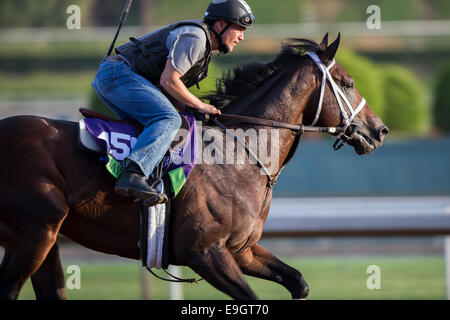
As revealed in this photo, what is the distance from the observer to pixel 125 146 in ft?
13.2

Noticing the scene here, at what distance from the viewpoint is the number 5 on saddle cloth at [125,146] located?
3963 millimetres

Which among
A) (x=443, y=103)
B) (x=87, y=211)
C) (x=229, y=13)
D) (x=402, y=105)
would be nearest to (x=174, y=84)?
(x=229, y=13)

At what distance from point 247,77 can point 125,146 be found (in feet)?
3.20

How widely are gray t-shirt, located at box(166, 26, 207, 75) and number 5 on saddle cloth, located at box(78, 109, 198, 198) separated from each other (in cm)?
36

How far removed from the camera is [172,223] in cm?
404

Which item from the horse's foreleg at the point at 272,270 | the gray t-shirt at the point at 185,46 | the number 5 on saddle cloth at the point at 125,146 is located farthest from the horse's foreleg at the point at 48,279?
the gray t-shirt at the point at 185,46

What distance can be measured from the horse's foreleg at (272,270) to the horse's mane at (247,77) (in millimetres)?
970

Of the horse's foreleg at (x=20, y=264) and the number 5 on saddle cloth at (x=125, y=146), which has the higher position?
the number 5 on saddle cloth at (x=125, y=146)

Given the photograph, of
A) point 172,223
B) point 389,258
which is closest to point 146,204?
point 172,223

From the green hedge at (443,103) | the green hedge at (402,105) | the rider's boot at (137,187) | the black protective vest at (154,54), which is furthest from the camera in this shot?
the green hedge at (402,105)

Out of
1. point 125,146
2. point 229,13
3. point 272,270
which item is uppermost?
point 229,13

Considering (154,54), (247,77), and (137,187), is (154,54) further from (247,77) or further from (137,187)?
(137,187)

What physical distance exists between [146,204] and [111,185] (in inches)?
10.5

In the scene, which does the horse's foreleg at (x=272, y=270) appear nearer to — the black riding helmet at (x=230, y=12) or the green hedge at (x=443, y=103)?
the black riding helmet at (x=230, y=12)
